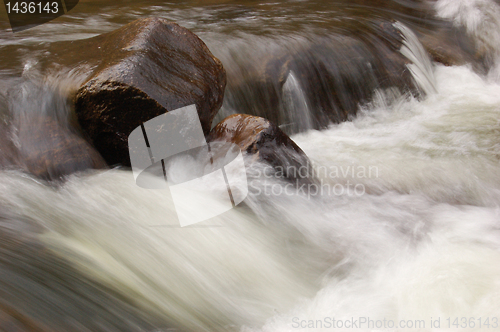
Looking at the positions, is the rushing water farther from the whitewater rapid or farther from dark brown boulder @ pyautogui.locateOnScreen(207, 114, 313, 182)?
dark brown boulder @ pyautogui.locateOnScreen(207, 114, 313, 182)

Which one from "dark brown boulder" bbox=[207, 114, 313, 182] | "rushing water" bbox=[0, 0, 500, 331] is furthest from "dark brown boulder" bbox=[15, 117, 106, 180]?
"dark brown boulder" bbox=[207, 114, 313, 182]

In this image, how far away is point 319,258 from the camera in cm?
264

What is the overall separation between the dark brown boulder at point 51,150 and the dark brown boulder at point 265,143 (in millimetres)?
924

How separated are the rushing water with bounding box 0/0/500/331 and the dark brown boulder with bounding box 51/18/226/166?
0.22 m

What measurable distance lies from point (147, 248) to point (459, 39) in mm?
5965

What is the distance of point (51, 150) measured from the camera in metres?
2.88

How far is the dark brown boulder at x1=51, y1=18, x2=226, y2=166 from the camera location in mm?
2949

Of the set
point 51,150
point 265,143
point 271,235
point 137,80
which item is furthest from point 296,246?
point 51,150

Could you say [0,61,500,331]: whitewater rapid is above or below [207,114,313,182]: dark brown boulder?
below

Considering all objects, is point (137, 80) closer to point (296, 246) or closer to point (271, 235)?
point (271, 235)

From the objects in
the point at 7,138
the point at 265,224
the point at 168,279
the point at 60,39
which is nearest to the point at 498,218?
the point at 265,224

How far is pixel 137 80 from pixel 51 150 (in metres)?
0.75

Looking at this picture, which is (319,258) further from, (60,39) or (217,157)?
(60,39)

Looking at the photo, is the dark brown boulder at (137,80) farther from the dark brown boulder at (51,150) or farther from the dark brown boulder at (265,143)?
the dark brown boulder at (265,143)
